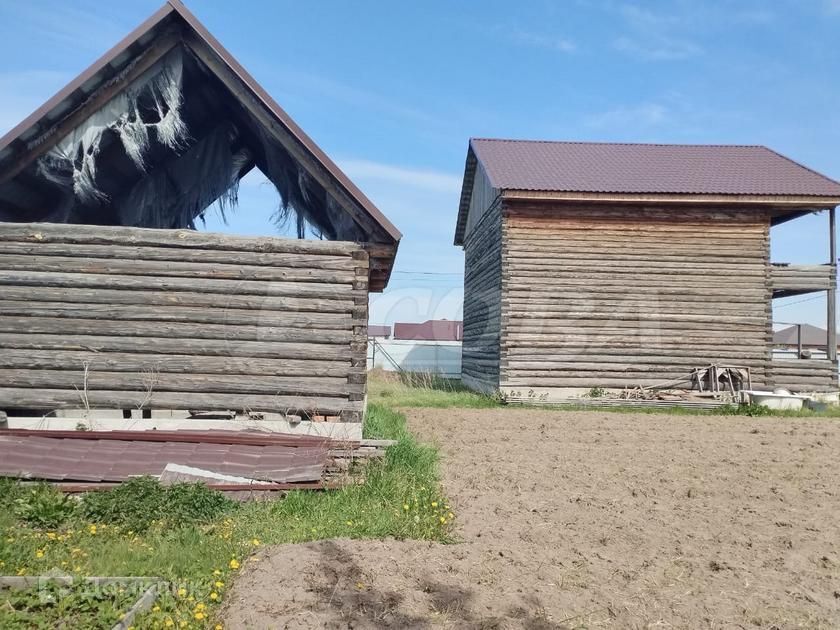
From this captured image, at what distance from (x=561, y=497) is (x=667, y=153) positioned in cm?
1625

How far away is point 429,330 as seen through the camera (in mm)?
59719

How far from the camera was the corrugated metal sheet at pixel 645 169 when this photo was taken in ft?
53.1

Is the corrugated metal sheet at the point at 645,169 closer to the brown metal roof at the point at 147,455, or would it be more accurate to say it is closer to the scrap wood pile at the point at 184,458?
the scrap wood pile at the point at 184,458

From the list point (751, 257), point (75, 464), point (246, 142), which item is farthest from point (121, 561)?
point (751, 257)

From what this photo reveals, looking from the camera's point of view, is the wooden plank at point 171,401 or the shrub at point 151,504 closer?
the shrub at point 151,504

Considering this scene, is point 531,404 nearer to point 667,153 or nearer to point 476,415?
point 476,415

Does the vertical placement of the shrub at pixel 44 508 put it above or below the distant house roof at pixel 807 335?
below

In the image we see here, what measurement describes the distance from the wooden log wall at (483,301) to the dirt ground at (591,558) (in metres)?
8.68

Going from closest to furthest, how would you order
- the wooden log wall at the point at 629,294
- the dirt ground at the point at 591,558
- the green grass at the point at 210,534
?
1. the dirt ground at the point at 591,558
2. the green grass at the point at 210,534
3. the wooden log wall at the point at 629,294

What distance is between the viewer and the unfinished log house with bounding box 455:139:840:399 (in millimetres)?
16094

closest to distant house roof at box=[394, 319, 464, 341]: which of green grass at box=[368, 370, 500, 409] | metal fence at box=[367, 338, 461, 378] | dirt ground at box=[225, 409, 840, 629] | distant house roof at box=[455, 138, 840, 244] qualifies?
metal fence at box=[367, 338, 461, 378]

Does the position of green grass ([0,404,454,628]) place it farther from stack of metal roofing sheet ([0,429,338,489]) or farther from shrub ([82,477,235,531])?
stack of metal roofing sheet ([0,429,338,489])

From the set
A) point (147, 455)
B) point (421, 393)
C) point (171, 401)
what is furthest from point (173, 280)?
point (421, 393)

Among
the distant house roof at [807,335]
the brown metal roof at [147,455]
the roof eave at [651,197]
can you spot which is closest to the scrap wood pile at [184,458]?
Result: the brown metal roof at [147,455]
